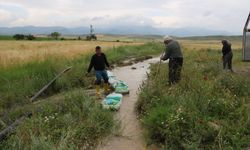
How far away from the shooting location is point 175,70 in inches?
488

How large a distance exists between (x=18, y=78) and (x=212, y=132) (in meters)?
9.60

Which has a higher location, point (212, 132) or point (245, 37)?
point (245, 37)

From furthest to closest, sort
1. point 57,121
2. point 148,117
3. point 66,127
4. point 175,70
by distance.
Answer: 1. point 175,70
2. point 148,117
3. point 57,121
4. point 66,127

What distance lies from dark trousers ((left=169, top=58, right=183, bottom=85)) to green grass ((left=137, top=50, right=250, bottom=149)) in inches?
59.3

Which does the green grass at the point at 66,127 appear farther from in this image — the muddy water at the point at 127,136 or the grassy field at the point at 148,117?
the muddy water at the point at 127,136

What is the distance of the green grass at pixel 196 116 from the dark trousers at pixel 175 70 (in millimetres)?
1505

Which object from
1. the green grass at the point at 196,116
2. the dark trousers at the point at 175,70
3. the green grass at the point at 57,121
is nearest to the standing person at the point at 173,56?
the dark trousers at the point at 175,70

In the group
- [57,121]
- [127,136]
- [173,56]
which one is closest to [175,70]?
[173,56]

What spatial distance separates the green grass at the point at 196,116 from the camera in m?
7.27

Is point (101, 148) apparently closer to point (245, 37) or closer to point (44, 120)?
point (44, 120)

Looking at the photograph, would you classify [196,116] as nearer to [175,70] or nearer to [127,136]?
[127,136]

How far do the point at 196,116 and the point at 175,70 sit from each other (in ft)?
15.0

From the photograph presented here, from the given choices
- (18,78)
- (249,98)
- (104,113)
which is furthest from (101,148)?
(18,78)

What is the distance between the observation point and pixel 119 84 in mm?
13844
